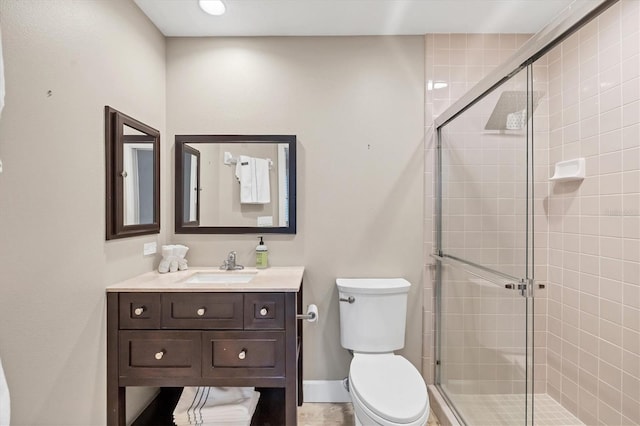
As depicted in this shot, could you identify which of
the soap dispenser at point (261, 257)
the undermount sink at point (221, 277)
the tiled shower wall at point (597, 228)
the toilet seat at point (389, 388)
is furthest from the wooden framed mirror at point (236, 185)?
the tiled shower wall at point (597, 228)

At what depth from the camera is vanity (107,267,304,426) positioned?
4.84ft

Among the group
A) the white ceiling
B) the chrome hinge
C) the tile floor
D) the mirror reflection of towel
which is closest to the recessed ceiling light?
the white ceiling

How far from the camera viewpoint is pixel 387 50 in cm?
206

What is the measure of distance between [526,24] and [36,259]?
2782 mm

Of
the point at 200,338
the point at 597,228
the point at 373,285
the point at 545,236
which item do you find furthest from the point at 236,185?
the point at 597,228

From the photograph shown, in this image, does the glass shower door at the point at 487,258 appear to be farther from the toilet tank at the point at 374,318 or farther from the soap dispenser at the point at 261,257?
the soap dispenser at the point at 261,257

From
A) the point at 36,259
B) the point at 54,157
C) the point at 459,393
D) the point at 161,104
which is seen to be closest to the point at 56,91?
the point at 54,157

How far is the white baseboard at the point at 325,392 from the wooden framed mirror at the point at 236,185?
102 cm

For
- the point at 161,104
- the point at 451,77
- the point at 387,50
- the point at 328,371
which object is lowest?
the point at 328,371

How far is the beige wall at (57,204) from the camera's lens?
103cm

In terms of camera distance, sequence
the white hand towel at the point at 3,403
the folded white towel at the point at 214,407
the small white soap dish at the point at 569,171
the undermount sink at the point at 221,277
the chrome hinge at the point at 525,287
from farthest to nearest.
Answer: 1. the undermount sink at the point at 221,277
2. the small white soap dish at the point at 569,171
3. the folded white towel at the point at 214,407
4. the chrome hinge at the point at 525,287
5. the white hand towel at the point at 3,403

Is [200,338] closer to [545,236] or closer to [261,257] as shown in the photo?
[261,257]

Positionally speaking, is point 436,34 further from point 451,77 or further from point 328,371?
point 328,371

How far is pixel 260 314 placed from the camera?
1.49 metres
